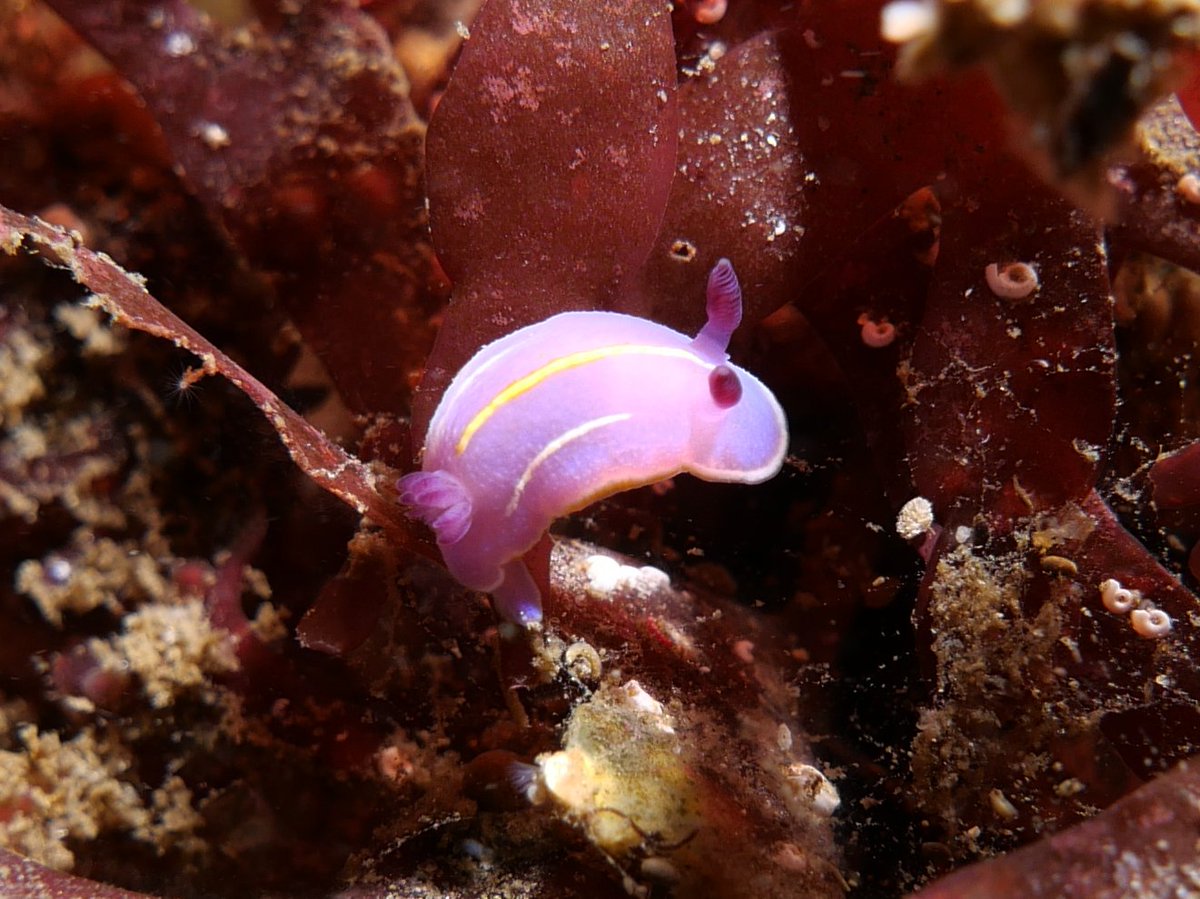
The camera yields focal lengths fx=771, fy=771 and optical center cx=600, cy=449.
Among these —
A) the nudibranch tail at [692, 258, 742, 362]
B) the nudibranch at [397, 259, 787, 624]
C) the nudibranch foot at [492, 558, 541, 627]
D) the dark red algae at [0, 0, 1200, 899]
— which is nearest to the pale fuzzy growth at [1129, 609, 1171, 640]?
the dark red algae at [0, 0, 1200, 899]

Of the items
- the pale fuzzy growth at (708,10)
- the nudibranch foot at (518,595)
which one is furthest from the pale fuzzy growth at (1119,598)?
the pale fuzzy growth at (708,10)

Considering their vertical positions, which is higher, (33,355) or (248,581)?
(33,355)

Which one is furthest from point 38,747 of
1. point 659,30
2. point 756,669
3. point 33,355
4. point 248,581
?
point 659,30

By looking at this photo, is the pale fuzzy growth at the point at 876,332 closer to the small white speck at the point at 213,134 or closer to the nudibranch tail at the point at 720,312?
the nudibranch tail at the point at 720,312

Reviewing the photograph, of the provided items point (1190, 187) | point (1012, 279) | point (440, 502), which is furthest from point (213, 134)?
point (1190, 187)

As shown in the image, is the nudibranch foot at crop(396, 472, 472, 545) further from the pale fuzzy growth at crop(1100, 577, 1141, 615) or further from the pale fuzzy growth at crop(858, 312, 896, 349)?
the pale fuzzy growth at crop(1100, 577, 1141, 615)

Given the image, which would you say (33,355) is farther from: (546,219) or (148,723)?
(546,219)
